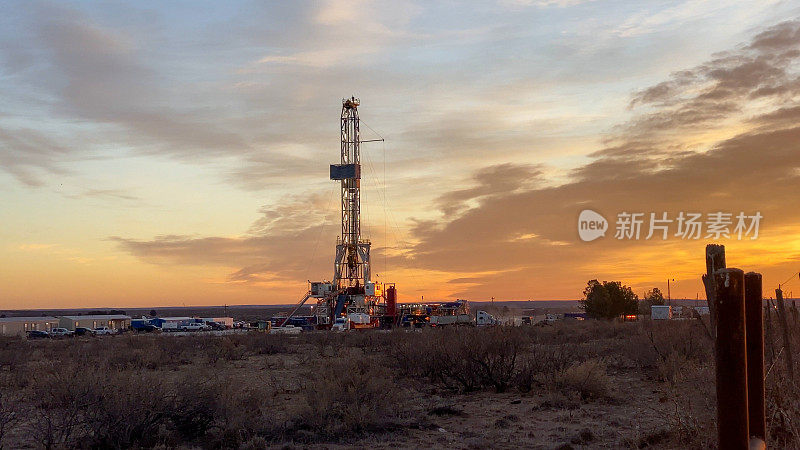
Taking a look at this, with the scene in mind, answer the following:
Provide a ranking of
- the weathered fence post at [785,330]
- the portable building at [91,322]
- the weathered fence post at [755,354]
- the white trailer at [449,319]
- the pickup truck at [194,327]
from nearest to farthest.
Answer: the weathered fence post at [755,354] < the weathered fence post at [785,330] < the white trailer at [449,319] < the pickup truck at [194,327] < the portable building at [91,322]

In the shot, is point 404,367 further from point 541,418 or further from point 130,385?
point 130,385

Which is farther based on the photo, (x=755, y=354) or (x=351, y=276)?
(x=351, y=276)

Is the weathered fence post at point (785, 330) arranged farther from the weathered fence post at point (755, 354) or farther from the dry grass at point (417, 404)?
the weathered fence post at point (755, 354)

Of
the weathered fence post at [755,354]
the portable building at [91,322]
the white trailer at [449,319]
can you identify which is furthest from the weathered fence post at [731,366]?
the portable building at [91,322]

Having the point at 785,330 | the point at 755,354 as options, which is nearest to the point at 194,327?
the point at 785,330

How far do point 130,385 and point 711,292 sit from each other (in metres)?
8.71

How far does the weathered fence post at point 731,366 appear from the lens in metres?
4.17

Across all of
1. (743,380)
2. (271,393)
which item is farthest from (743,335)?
(271,393)

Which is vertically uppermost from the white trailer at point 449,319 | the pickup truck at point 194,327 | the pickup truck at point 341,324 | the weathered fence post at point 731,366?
the weathered fence post at point 731,366

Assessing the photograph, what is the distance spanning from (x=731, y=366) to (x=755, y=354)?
0.57 m

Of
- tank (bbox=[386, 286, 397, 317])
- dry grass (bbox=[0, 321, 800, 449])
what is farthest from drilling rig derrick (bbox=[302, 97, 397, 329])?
dry grass (bbox=[0, 321, 800, 449])

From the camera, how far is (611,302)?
73375 millimetres

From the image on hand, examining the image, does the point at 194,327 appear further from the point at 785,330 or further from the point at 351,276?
the point at 785,330

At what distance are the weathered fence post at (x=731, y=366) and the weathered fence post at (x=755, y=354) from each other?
457mm
